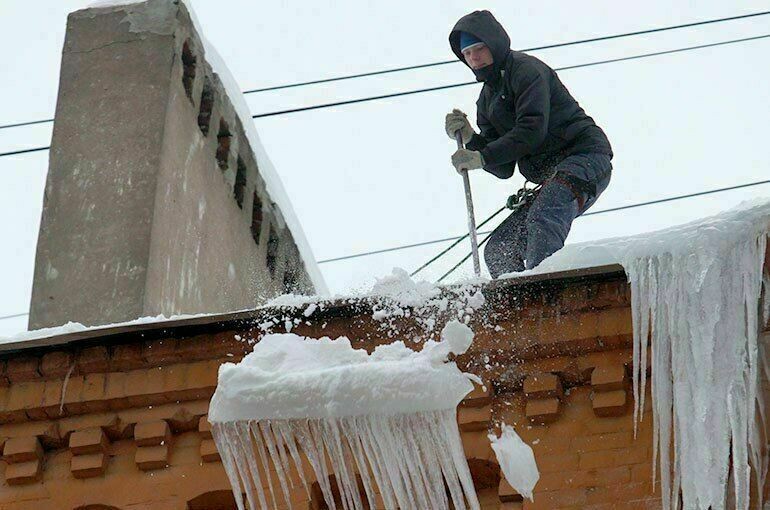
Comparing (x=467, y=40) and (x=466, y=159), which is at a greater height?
(x=467, y=40)

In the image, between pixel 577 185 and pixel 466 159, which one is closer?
pixel 577 185

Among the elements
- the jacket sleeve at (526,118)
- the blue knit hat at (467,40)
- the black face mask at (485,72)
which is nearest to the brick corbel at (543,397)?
the jacket sleeve at (526,118)

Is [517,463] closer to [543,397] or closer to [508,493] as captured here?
[508,493]

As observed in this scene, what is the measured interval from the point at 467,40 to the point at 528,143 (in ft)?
2.50

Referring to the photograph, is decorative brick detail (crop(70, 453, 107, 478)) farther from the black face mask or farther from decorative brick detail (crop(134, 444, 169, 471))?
the black face mask

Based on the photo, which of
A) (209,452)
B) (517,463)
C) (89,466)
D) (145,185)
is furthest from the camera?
→ (145,185)

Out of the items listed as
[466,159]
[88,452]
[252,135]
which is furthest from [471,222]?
[252,135]

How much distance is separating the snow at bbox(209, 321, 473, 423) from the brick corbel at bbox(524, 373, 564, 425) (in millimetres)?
551

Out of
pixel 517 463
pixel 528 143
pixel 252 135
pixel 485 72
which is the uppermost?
pixel 252 135

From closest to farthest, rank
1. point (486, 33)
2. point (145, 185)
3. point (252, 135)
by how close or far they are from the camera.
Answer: point (486, 33) → point (145, 185) → point (252, 135)

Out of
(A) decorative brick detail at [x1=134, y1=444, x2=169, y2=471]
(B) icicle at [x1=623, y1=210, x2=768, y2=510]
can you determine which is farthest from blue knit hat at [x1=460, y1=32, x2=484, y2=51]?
(A) decorative brick detail at [x1=134, y1=444, x2=169, y2=471]

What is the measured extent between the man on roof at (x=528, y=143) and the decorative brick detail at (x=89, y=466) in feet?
7.93

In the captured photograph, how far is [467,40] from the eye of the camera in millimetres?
11141

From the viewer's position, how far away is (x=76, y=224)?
1239 centimetres
